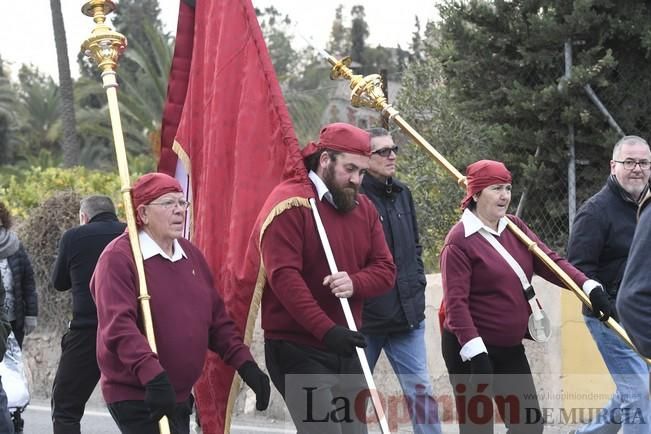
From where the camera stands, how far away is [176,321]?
532 centimetres

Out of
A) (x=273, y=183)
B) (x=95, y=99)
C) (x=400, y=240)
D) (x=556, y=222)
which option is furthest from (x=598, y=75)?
(x=95, y=99)

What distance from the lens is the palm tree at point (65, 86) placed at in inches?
965

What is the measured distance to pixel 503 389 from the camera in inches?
250

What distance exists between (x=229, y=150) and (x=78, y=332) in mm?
1965

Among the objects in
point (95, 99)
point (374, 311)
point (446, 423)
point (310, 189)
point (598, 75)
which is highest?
point (95, 99)

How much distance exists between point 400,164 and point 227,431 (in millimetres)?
6963

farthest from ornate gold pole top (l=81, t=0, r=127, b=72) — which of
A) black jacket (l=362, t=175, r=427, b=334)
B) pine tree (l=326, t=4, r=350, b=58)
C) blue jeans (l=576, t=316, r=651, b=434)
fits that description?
pine tree (l=326, t=4, r=350, b=58)

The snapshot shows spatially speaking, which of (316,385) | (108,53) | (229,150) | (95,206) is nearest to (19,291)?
(95,206)

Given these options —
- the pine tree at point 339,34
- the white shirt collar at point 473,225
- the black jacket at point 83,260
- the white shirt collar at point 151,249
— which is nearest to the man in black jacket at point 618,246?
the white shirt collar at point 473,225

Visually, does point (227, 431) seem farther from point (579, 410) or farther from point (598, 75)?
point (598, 75)

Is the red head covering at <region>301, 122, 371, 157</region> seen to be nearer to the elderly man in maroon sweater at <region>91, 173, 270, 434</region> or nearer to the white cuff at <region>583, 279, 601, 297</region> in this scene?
the elderly man in maroon sweater at <region>91, 173, 270, 434</region>

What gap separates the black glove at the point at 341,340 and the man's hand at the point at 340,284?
0.19 meters

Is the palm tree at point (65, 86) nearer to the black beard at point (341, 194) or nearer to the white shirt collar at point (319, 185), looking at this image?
the white shirt collar at point (319, 185)

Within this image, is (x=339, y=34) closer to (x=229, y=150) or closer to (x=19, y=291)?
(x=19, y=291)
